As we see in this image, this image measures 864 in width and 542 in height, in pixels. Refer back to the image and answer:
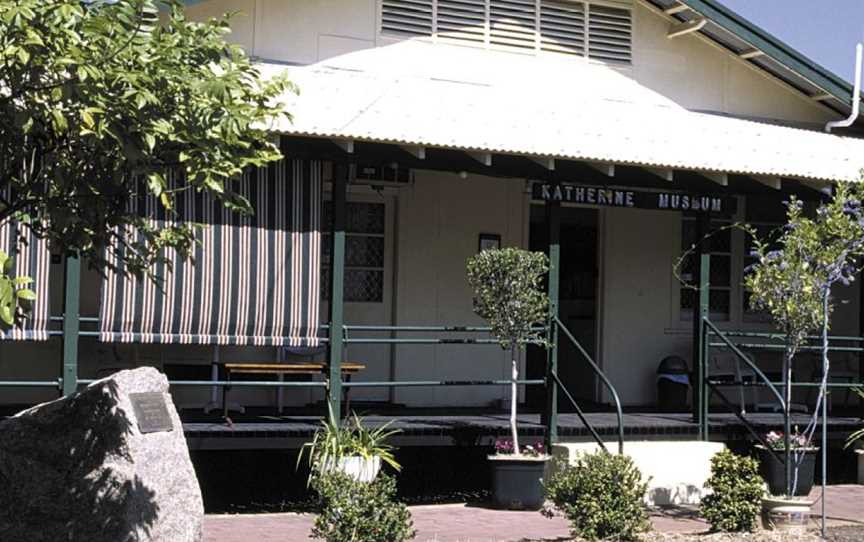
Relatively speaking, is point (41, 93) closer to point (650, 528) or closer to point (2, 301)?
point (2, 301)

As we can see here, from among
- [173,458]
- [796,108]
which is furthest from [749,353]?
[173,458]

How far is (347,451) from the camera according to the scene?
33.9 ft

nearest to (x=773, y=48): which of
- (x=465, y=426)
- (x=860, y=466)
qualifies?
(x=860, y=466)

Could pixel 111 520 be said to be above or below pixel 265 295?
below

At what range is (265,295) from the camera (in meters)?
10.8

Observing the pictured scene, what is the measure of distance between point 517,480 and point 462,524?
28.4 inches

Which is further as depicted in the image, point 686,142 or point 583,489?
point 686,142

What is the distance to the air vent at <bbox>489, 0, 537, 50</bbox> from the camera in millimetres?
13609

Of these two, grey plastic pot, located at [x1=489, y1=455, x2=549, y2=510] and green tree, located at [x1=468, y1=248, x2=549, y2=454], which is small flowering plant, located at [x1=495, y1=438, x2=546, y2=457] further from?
green tree, located at [x1=468, y1=248, x2=549, y2=454]

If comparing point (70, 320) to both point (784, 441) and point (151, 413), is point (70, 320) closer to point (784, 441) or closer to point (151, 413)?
point (151, 413)

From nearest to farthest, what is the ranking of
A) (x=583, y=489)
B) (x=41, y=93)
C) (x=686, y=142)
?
(x=41, y=93) < (x=583, y=489) < (x=686, y=142)

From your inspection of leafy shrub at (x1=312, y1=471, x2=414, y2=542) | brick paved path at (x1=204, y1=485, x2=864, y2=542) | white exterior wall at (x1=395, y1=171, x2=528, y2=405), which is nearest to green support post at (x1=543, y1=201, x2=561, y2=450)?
brick paved path at (x1=204, y1=485, x2=864, y2=542)

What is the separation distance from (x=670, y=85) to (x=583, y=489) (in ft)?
21.0

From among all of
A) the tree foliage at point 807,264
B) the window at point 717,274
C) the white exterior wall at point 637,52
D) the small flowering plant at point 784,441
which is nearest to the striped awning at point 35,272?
the white exterior wall at point 637,52
